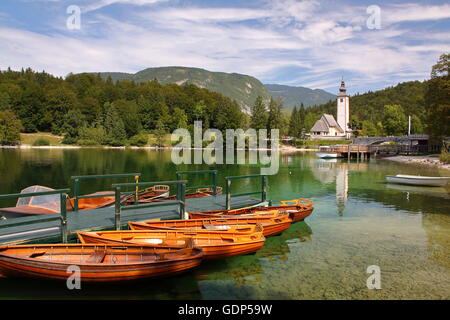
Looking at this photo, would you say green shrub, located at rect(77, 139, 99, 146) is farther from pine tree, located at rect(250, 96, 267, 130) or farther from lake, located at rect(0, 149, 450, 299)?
lake, located at rect(0, 149, 450, 299)

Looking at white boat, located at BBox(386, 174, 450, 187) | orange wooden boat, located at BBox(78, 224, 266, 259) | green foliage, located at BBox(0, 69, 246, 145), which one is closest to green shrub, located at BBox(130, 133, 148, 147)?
green foliage, located at BBox(0, 69, 246, 145)

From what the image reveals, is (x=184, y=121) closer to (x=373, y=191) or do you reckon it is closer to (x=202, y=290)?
(x=373, y=191)

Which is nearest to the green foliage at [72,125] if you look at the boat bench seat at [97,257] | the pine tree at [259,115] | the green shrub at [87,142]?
the green shrub at [87,142]

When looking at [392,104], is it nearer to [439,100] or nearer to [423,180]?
[439,100]

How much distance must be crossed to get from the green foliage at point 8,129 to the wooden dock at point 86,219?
11651 cm

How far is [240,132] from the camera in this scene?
126 m

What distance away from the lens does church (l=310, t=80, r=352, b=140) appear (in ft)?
480

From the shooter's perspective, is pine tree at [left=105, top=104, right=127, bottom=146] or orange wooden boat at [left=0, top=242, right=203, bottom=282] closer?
orange wooden boat at [left=0, top=242, right=203, bottom=282]

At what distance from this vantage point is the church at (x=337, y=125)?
146375 mm

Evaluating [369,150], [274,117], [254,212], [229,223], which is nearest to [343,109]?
[274,117]

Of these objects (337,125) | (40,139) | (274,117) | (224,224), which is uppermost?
(274,117)

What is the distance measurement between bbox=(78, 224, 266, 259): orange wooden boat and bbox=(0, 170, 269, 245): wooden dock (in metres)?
1.00

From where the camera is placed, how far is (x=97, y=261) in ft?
34.6

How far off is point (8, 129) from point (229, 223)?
122821mm
